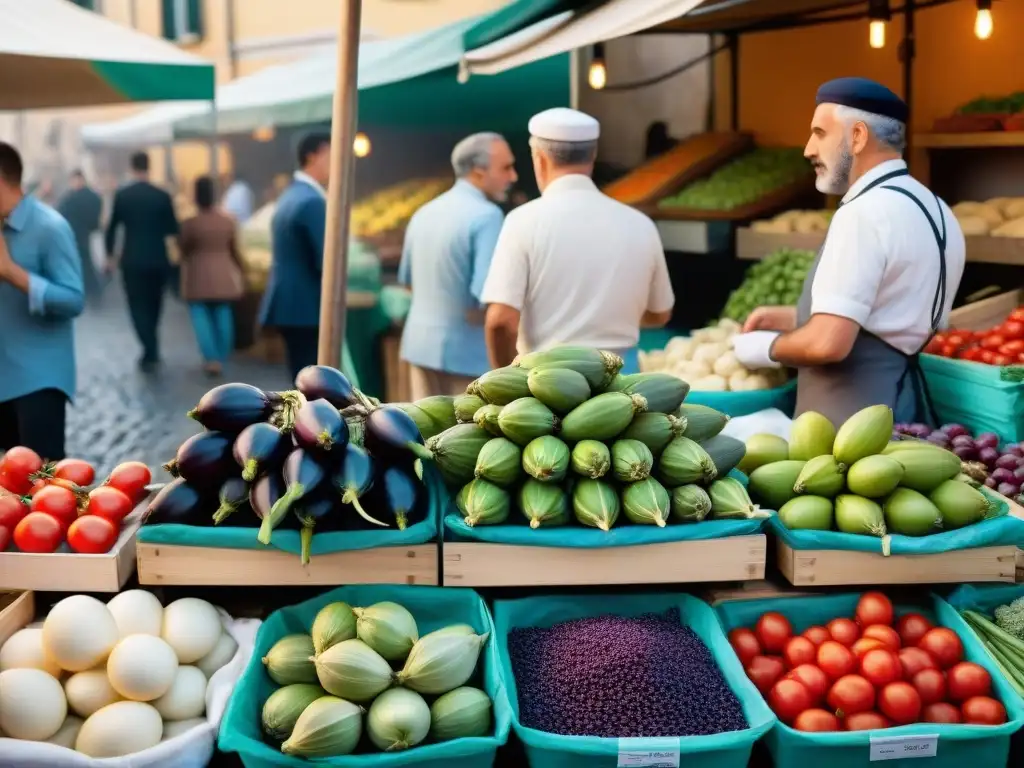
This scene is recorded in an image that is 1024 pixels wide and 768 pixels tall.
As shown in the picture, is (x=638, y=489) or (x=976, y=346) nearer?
(x=638, y=489)

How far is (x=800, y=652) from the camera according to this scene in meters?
2.36

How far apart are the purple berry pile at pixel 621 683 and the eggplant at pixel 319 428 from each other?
57 centimetres

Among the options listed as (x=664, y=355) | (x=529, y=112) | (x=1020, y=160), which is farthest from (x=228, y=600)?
(x=529, y=112)

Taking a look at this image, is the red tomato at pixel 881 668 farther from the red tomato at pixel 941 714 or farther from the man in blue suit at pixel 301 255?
the man in blue suit at pixel 301 255

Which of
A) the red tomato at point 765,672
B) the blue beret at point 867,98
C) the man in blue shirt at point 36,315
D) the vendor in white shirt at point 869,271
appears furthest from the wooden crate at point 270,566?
the man in blue shirt at point 36,315

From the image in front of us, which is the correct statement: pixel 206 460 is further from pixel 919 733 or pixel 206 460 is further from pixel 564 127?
pixel 564 127

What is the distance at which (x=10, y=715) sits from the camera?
2.10 metres

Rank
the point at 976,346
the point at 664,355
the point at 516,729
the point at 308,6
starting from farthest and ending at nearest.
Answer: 1. the point at 308,6
2. the point at 664,355
3. the point at 976,346
4. the point at 516,729

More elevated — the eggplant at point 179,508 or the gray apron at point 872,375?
the gray apron at point 872,375

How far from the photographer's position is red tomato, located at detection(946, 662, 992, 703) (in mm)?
2262

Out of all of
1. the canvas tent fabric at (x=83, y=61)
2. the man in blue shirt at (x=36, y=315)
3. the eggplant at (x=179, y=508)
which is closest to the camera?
the eggplant at (x=179, y=508)

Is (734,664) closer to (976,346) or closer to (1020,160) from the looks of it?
(976,346)

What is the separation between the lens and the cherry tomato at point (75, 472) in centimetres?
272

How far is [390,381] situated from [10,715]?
17.7 feet
